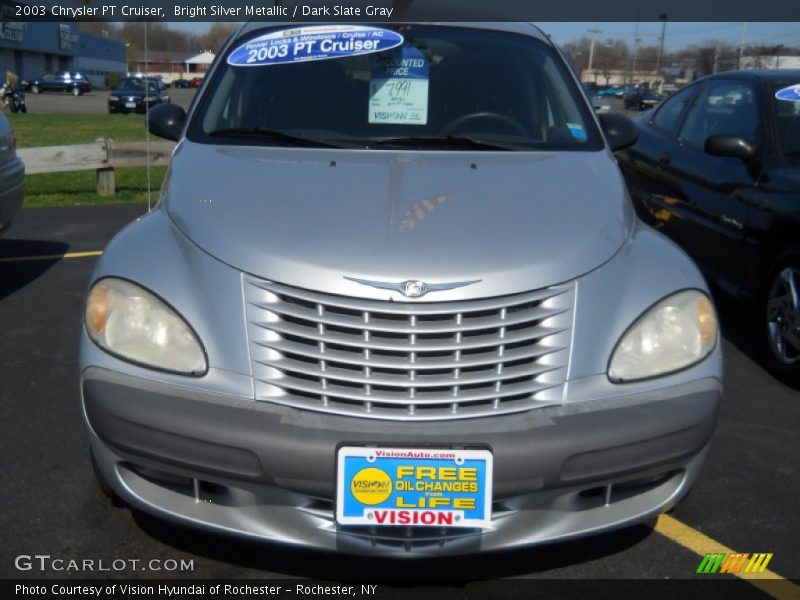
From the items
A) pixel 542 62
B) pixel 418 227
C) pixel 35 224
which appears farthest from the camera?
pixel 35 224

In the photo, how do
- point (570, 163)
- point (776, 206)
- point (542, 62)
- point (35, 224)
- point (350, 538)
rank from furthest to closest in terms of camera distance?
point (35, 224) < point (776, 206) < point (542, 62) < point (570, 163) < point (350, 538)

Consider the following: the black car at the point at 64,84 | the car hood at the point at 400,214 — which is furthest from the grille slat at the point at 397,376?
the black car at the point at 64,84

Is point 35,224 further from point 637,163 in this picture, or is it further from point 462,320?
point 462,320

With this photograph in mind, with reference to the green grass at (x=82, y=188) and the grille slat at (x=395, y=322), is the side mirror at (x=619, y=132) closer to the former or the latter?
the grille slat at (x=395, y=322)

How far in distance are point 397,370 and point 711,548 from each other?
4.26 ft

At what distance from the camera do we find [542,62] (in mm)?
3811

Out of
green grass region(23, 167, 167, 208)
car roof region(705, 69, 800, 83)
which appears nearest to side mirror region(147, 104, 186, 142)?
car roof region(705, 69, 800, 83)

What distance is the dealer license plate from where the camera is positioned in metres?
2.15

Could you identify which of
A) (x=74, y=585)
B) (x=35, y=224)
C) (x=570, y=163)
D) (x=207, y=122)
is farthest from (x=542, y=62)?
(x=35, y=224)

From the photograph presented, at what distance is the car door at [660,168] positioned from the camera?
219 inches

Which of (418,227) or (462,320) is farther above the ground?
(418,227)

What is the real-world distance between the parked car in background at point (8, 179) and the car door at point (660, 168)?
4184mm

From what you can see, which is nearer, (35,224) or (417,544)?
(417,544)

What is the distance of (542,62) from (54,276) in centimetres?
407
